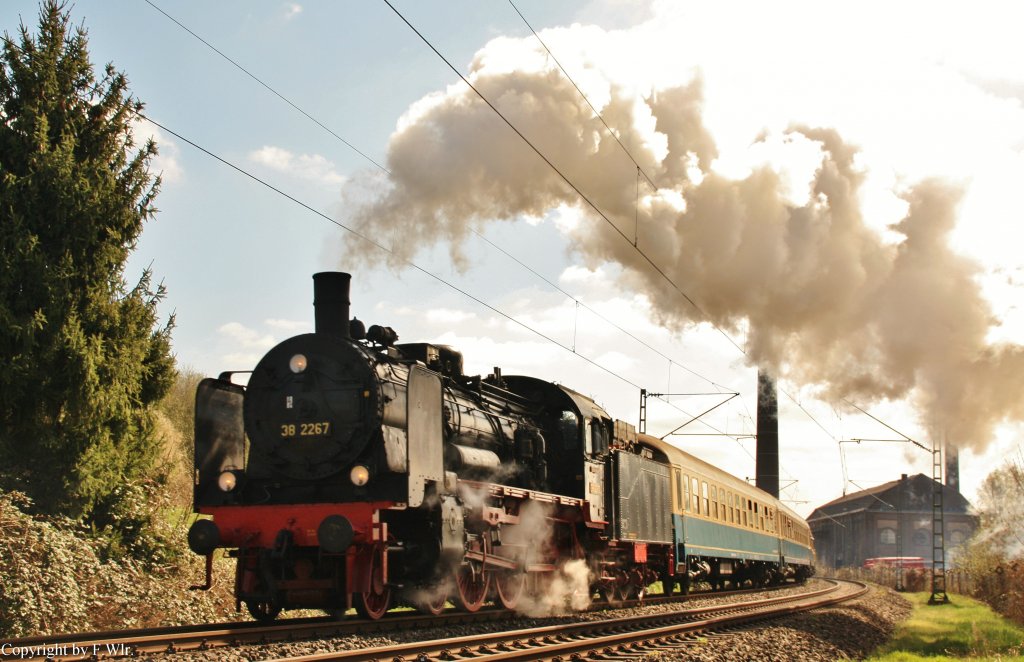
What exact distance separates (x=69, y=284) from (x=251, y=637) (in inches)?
203

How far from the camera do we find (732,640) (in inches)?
460

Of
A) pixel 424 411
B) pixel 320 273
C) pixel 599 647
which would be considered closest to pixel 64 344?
pixel 320 273

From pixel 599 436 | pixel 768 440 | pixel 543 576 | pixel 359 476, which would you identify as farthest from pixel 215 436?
pixel 768 440

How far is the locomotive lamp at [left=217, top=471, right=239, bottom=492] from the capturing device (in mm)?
11305

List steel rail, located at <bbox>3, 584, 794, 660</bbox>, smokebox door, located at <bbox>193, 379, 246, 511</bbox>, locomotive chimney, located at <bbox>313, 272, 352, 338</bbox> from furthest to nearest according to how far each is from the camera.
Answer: locomotive chimney, located at <bbox>313, 272, 352, 338</bbox> < smokebox door, located at <bbox>193, 379, 246, 511</bbox> < steel rail, located at <bbox>3, 584, 794, 660</bbox>

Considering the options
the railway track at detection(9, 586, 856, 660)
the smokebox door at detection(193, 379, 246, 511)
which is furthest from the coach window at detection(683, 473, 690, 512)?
the smokebox door at detection(193, 379, 246, 511)

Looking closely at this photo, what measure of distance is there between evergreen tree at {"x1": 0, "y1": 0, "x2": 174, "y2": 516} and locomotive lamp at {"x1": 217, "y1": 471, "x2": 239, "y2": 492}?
202cm

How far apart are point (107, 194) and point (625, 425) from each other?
9569mm

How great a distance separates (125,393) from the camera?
12586 millimetres

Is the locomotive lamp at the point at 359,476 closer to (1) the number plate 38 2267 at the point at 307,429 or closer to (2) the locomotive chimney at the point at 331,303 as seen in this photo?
(1) the number plate 38 2267 at the point at 307,429

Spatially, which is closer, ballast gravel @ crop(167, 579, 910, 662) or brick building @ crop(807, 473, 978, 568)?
ballast gravel @ crop(167, 579, 910, 662)

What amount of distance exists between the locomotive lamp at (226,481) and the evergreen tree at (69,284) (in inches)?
79.5

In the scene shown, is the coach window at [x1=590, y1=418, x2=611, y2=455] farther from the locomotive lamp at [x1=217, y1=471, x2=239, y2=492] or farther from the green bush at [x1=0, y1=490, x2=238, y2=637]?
the locomotive lamp at [x1=217, y1=471, x2=239, y2=492]

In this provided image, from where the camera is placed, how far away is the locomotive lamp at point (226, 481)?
11.3 metres
